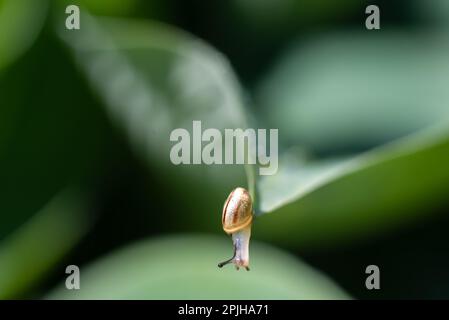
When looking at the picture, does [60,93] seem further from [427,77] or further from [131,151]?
[427,77]

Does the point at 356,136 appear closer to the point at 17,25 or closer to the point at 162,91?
the point at 162,91

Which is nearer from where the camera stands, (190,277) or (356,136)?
(190,277)

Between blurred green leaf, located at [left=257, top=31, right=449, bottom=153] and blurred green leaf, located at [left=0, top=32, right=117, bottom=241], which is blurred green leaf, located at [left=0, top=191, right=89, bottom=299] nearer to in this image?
blurred green leaf, located at [left=0, top=32, right=117, bottom=241]

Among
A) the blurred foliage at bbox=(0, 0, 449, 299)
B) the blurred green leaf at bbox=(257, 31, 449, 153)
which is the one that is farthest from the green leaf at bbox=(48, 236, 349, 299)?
the blurred green leaf at bbox=(257, 31, 449, 153)

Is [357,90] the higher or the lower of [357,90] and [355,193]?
the higher

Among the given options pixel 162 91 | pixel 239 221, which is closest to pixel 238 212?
pixel 239 221

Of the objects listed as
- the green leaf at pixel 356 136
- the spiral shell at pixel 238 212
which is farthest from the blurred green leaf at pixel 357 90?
the spiral shell at pixel 238 212
